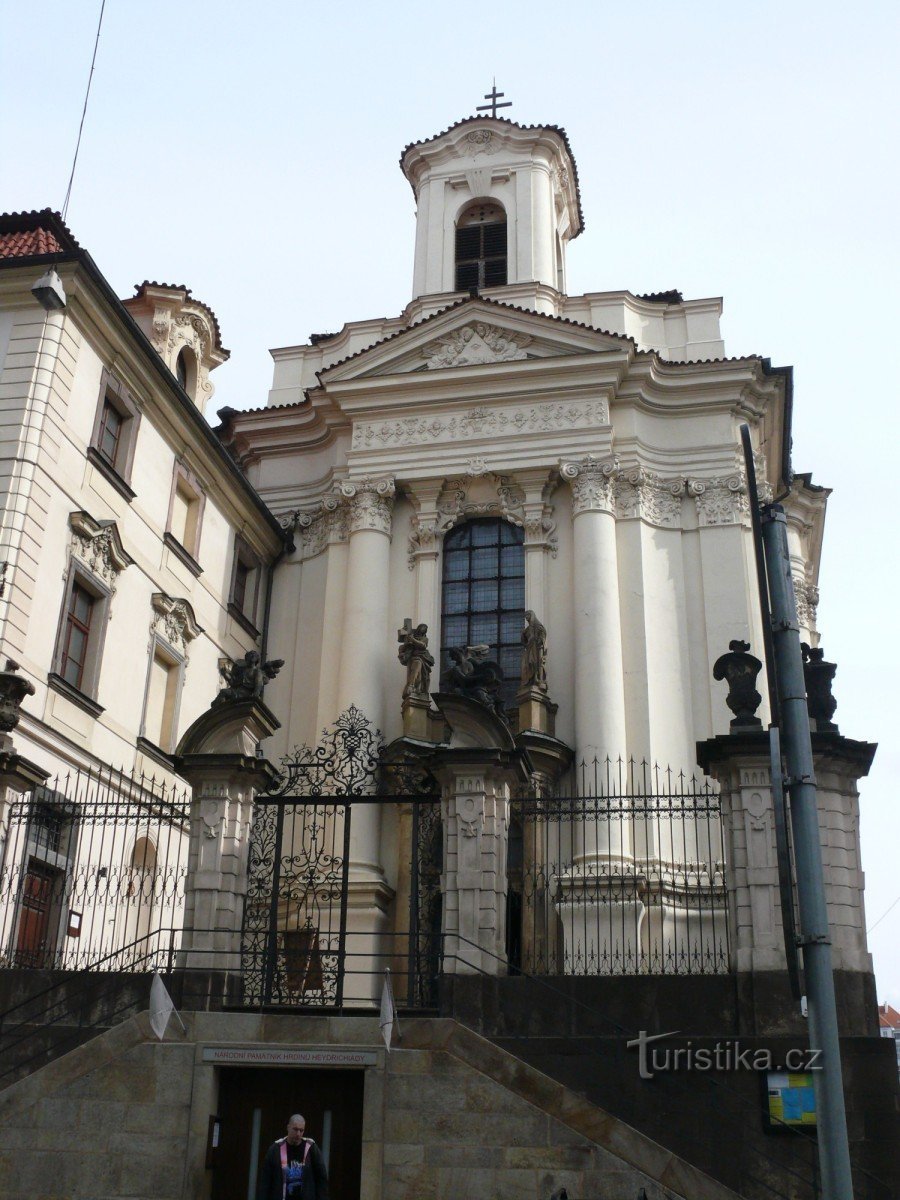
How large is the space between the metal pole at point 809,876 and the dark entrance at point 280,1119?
5606 mm

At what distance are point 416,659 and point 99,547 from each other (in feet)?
22.8

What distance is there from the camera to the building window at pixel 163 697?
2272 centimetres

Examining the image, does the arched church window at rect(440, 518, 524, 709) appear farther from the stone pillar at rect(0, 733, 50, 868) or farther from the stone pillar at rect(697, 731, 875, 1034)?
the stone pillar at rect(697, 731, 875, 1034)

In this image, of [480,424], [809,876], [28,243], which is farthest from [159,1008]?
[480,424]

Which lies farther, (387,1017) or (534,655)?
(534,655)

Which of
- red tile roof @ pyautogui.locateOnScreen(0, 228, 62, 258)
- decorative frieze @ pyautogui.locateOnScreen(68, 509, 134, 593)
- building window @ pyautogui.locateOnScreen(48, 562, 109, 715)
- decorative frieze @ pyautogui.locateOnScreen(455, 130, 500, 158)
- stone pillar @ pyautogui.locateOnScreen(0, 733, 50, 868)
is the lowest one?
stone pillar @ pyautogui.locateOnScreen(0, 733, 50, 868)

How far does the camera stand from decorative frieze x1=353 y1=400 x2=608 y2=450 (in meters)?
27.7

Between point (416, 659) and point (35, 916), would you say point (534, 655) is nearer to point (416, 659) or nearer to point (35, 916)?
point (416, 659)

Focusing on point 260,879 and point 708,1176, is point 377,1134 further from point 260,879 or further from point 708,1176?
point 260,879

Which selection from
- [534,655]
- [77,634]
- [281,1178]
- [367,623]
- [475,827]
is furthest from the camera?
[367,623]

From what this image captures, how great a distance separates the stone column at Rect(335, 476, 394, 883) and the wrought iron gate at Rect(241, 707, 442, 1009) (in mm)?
451

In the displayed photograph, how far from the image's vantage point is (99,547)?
2094 cm

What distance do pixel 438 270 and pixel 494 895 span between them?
73.2 ft

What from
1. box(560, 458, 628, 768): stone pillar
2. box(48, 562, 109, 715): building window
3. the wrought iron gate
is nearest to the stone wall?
the wrought iron gate
